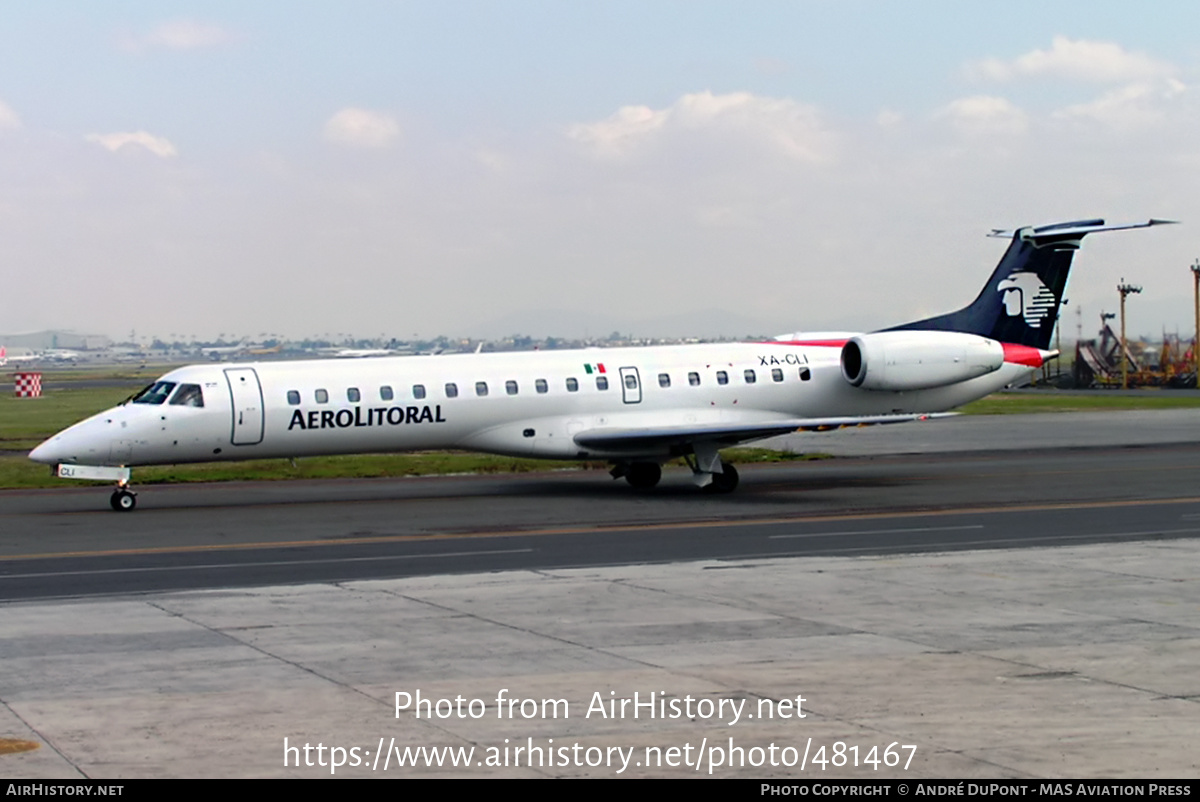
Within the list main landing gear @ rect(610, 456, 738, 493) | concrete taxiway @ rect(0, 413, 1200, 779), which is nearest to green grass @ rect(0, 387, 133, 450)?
main landing gear @ rect(610, 456, 738, 493)

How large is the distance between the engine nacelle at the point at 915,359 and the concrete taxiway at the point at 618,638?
4673 mm

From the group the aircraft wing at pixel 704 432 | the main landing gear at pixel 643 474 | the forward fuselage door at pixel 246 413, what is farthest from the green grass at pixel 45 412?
the aircraft wing at pixel 704 432

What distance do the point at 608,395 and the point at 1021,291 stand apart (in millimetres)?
10219

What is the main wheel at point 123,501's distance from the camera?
26.5 meters

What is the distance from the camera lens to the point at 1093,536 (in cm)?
2111

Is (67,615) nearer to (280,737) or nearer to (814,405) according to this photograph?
(280,737)

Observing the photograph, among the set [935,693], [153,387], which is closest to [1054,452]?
[153,387]

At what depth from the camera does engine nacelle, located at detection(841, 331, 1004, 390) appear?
30.5 metres

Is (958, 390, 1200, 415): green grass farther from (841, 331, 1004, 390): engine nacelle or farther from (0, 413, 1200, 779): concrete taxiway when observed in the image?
(0, 413, 1200, 779): concrete taxiway

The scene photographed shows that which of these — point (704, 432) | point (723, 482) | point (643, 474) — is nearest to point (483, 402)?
point (643, 474)

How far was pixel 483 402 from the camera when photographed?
93.5 feet

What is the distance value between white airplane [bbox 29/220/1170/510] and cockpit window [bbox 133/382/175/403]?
0.04m

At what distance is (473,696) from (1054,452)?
28811mm

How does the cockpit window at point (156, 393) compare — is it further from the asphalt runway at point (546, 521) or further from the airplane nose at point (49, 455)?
the asphalt runway at point (546, 521)
